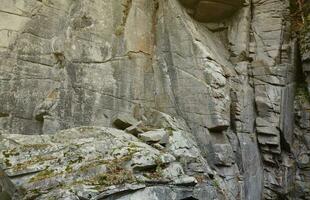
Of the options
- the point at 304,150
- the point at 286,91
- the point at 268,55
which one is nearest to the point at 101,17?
the point at 268,55

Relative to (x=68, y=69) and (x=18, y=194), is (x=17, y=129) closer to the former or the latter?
(x=68, y=69)

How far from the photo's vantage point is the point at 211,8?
13.9 m

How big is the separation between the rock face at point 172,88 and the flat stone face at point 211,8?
0.04m

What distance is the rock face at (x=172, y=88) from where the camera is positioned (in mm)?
10680

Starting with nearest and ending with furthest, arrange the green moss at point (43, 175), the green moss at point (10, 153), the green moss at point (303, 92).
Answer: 1. the green moss at point (43, 175)
2. the green moss at point (10, 153)
3. the green moss at point (303, 92)

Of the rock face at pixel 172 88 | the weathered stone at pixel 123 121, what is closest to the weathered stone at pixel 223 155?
the rock face at pixel 172 88

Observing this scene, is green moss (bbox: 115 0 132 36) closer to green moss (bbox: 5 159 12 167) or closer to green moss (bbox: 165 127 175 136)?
green moss (bbox: 165 127 175 136)

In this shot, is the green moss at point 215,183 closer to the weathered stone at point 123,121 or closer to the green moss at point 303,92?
the weathered stone at point 123,121

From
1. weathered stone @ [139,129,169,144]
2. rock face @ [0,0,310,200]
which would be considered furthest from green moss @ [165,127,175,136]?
weathered stone @ [139,129,169,144]

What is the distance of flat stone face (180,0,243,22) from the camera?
13781 millimetres

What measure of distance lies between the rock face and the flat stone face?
4 centimetres

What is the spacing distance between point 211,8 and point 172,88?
3.41 m

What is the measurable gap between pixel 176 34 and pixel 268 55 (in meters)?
3.40

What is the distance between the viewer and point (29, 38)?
11703mm
